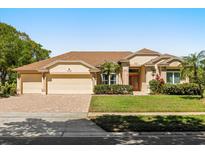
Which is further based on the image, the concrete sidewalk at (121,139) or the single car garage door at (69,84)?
the single car garage door at (69,84)

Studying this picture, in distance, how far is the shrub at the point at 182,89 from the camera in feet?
90.3

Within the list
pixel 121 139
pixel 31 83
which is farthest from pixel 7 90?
pixel 121 139

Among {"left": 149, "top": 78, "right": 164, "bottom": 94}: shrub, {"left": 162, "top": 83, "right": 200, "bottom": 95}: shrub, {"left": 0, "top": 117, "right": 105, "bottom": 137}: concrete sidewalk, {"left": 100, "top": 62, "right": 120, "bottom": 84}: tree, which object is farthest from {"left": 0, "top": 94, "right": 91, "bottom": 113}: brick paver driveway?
{"left": 149, "top": 78, "right": 164, "bottom": 94}: shrub

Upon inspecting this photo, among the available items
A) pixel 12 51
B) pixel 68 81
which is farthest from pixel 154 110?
pixel 12 51

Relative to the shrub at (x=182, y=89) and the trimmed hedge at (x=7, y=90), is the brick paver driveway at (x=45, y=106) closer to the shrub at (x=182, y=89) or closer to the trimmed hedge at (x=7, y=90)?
the trimmed hedge at (x=7, y=90)

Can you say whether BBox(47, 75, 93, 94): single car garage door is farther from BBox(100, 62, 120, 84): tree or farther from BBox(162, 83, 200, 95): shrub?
BBox(162, 83, 200, 95): shrub

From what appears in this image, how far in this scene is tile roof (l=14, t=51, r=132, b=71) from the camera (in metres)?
33.4

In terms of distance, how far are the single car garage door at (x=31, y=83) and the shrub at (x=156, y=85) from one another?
1251 centimetres

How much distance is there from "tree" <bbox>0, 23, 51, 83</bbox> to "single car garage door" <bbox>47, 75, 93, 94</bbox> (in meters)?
5.44

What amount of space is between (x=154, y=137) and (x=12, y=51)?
26.0 m

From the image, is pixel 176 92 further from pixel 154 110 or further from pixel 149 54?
pixel 154 110

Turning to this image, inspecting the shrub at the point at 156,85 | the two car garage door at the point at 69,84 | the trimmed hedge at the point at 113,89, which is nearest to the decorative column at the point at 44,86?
the two car garage door at the point at 69,84

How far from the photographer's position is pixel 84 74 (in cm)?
3089
